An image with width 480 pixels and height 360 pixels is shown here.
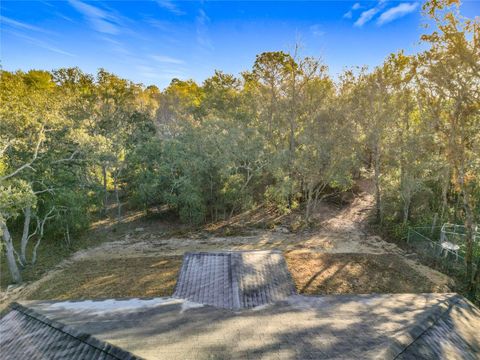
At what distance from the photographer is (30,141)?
49.6 ft

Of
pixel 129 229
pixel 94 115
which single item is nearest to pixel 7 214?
pixel 129 229

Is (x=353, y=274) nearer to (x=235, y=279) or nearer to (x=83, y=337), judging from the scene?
(x=235, y=279)

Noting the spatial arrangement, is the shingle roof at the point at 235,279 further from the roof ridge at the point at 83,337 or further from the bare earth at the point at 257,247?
the roof ridge at the point at 83,337

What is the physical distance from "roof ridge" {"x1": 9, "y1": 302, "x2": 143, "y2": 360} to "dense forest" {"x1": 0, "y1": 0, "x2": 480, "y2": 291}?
6.09 metres

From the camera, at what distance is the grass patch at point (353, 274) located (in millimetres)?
12820

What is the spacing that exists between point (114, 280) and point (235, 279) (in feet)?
24.1

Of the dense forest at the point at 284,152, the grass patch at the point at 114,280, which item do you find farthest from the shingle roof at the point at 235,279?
the dense forest at the point at 284,152

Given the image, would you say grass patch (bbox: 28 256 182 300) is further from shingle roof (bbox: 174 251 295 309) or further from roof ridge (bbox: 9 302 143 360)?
roof ridge (bbox: 9 302 143 360)

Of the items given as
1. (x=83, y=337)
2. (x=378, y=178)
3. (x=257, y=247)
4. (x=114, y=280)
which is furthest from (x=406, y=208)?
(x=83, y=337)

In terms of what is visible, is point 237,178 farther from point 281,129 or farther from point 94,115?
point 94,115

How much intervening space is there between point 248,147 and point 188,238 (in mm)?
8194

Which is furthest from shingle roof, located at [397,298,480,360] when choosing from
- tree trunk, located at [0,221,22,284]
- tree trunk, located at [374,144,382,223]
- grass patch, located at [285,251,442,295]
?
tree trunk, located at [0,221,22,284]

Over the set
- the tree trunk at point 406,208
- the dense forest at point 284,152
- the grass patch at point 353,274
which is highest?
the dense forest at point 284,152

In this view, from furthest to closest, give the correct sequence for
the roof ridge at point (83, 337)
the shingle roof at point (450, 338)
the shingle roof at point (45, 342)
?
the shingle roof at point (450, 338) → the shingle roof at point (45, 342) → the roof ridge at point (83, 337)
